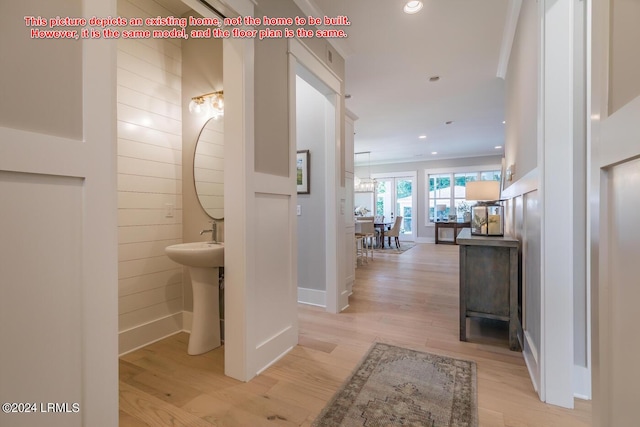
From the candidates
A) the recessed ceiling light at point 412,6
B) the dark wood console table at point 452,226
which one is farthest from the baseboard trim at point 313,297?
the dark wood console table at point 452,226

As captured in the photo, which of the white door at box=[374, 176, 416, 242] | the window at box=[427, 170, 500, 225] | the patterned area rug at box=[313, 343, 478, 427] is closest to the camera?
the patterned area rug at box=[313, 343, 478, 427]

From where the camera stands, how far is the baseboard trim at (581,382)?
5.12 feet

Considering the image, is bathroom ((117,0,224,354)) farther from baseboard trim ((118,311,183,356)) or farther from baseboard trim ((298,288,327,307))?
baseboard trim ((298,288,327,307))

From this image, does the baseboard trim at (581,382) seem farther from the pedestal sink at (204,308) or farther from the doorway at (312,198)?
the pedestal sink at (204,308)

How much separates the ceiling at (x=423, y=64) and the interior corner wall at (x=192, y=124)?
41cm

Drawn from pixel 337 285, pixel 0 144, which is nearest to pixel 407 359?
pixel 337 285

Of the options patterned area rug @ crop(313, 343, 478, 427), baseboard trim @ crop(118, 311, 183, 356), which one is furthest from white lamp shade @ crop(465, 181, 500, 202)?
baseboard trim @ crop(118, 311, 183, 356)

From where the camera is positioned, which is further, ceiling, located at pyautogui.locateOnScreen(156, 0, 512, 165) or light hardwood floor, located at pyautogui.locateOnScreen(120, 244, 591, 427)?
ceiling, located at pyautogui.locateOnScreen(156, 0, 512, 165)

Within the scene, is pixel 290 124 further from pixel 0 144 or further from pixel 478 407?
pixel 478 407

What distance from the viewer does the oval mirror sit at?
2441mm

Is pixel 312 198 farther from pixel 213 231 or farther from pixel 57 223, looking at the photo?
pixel 57 223

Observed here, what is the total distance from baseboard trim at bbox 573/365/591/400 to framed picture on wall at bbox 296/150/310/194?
8.49ft

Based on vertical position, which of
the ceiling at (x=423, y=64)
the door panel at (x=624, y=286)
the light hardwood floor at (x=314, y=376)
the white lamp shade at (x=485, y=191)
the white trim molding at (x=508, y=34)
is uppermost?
the ceiling at (x=423, y=64)

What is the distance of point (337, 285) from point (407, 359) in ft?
3.57
